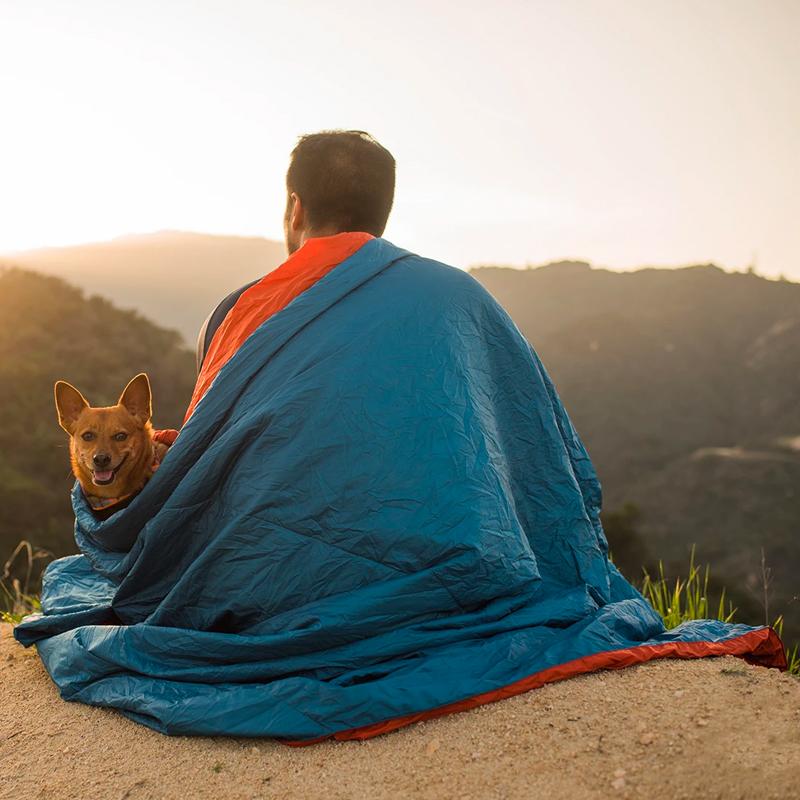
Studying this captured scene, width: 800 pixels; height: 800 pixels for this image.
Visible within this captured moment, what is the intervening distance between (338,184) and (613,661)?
210cm

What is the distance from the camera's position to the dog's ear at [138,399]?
13.6 feet

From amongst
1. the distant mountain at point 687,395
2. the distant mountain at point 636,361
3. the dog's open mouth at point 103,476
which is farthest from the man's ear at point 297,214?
the distant mountain at point 687,395

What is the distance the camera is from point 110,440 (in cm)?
386

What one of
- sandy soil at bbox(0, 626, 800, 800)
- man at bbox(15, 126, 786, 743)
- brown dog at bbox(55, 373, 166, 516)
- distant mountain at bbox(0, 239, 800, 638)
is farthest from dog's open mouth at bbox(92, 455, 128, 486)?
distant mountain at bbox(0, 239, 800, 638)

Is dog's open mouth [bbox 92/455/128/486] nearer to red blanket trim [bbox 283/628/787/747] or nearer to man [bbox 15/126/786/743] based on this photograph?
man [bbox 15/126/786/743]

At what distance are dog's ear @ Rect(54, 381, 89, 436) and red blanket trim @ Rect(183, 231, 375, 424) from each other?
1345 millimetres

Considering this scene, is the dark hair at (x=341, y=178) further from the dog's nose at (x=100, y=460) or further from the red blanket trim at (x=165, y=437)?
the dog's nose at (x=100, y=460)

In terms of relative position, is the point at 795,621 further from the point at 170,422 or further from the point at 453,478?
the point at 453,478

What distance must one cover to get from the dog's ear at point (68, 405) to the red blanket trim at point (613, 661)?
236cm

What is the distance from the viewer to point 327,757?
7.95 feet

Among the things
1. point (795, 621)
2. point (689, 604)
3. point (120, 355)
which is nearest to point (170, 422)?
point (120, 355)

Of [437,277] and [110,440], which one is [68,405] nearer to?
[110,440]

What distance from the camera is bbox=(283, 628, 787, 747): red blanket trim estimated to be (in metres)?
2.51

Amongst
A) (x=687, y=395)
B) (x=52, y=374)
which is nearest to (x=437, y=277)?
(x=52, y=374)
